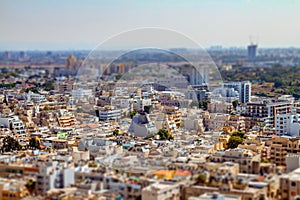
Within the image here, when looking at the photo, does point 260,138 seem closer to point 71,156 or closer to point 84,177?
point 71,156

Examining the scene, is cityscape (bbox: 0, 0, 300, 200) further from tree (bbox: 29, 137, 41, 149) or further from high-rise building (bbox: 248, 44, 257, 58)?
high-rise building (bbox: 248, 44, 257, 58)

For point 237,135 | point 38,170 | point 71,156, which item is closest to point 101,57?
point 237,135

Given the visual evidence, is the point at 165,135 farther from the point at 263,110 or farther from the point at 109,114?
the point at 263,110

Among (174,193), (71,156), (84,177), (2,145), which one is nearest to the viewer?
(174,193)

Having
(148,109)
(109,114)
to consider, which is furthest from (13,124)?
(148,109)

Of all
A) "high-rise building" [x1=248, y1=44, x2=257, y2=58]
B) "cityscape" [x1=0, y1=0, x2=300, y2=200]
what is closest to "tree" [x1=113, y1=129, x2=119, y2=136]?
"cityscape" [x1=0, y1=0, x2=300, y2=200]
